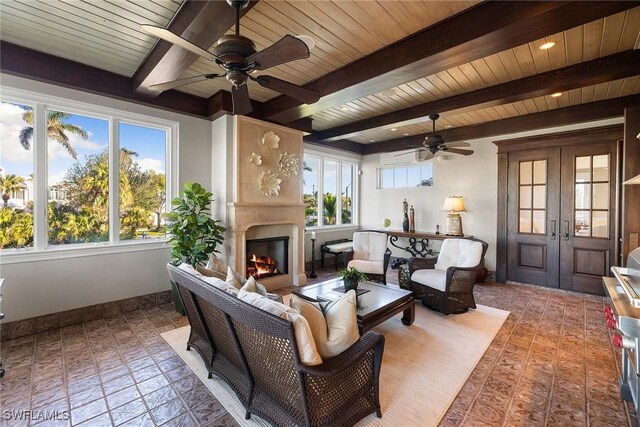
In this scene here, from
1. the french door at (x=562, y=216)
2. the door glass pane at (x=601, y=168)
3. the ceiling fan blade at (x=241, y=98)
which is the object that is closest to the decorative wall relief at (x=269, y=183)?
the ceiling fan blade at (x=241, y=98)

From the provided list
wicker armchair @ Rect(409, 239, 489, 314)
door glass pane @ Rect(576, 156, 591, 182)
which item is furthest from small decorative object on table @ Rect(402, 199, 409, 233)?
door glass pane @ Rect(576, 156, 591, 182)

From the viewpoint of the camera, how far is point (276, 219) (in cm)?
466

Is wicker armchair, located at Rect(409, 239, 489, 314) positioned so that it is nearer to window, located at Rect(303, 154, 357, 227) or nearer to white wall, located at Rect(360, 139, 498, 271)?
white wall, located at Rect(360, 139, 498, 271)

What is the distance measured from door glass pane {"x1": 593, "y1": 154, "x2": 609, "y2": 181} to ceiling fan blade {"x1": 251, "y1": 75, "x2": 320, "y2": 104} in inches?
191

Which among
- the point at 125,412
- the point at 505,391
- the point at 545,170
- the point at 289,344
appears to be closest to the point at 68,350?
the point at 125,412

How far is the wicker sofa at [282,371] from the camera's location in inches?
60.2

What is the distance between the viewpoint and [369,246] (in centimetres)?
510

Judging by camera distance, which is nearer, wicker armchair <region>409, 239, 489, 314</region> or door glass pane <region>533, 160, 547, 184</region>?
wicker armchair <region>409, 239, 489, 314</region>

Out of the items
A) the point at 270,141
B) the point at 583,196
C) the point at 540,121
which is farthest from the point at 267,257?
the point at 583,196

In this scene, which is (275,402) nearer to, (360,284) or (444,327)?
(360,284)

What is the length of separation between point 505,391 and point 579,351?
4.16 ft

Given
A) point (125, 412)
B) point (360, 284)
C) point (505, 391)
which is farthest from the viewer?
point (360, 284)

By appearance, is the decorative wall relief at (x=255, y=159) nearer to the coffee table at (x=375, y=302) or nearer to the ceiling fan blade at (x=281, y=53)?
the coffee table at (x=375, y=302)

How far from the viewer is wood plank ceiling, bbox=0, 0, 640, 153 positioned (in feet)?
7.15
